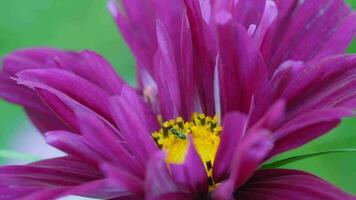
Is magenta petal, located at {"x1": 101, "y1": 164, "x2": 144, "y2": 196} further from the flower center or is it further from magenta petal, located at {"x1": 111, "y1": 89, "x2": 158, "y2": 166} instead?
the flower center

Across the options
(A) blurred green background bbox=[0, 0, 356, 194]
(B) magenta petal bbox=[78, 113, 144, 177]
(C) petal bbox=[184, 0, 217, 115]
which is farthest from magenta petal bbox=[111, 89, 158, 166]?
(A) blurred green background bbox=[0, 0, 356, 194]

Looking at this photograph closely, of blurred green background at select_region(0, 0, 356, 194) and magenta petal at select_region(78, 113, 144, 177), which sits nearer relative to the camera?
magenta petal at select_region(78, 113, 144, 177)

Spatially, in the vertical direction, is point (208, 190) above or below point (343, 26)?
below

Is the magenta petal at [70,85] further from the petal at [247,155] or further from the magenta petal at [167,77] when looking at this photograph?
the petal at [247,155]

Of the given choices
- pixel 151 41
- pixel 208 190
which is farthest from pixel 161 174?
pixel 151 41

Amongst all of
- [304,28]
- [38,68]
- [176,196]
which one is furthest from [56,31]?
[176,196]

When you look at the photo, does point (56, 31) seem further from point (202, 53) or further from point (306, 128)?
point (306, 128)

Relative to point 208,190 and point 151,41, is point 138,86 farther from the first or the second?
point 208,190
